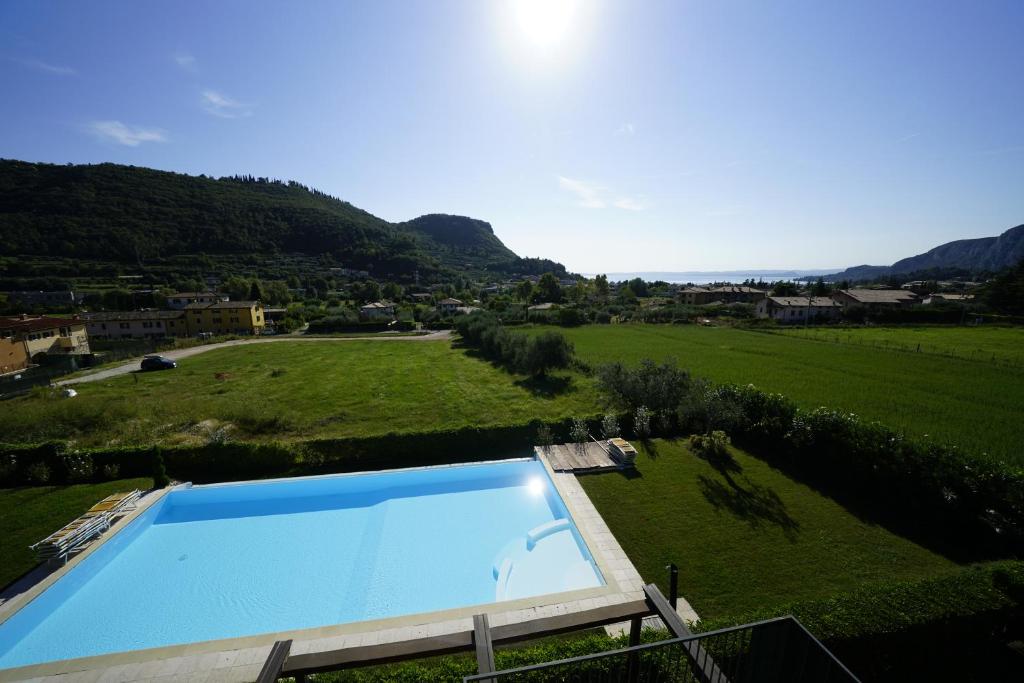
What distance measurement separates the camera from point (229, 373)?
28547 mm

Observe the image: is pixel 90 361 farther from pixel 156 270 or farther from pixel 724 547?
pixel 156 270

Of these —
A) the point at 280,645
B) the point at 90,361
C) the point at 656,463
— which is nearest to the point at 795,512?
the point at 656,463

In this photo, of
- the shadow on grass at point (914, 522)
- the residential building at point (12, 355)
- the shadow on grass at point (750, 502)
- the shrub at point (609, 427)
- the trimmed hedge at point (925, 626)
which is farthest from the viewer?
the residential building at point (12, 355)

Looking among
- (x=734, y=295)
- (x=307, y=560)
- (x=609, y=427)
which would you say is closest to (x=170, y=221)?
(x=307, y=560)

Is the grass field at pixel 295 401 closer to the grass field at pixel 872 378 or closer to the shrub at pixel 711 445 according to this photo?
the shrub at pixel 711 445

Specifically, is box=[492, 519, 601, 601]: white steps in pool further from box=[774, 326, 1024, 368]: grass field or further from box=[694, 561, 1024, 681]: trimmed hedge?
box=[774, 326, 1024, 368]: grass field

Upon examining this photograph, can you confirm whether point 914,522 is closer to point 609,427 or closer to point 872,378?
point 609,427

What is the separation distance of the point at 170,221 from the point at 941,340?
148 metres

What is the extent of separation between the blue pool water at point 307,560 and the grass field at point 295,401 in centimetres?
366

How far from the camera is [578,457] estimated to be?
48.2 ft

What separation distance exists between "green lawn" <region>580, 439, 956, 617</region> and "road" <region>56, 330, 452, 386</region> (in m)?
35.4

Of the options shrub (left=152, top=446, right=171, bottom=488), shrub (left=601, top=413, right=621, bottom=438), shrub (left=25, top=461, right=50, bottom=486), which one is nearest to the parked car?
shrub (left=25, top=461, right=50, bottom=486)

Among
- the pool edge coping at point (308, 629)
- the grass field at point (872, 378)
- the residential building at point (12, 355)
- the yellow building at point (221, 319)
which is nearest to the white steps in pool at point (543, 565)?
the pool edge coping at point (308, 629)

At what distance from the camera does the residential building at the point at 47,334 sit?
112 feet
